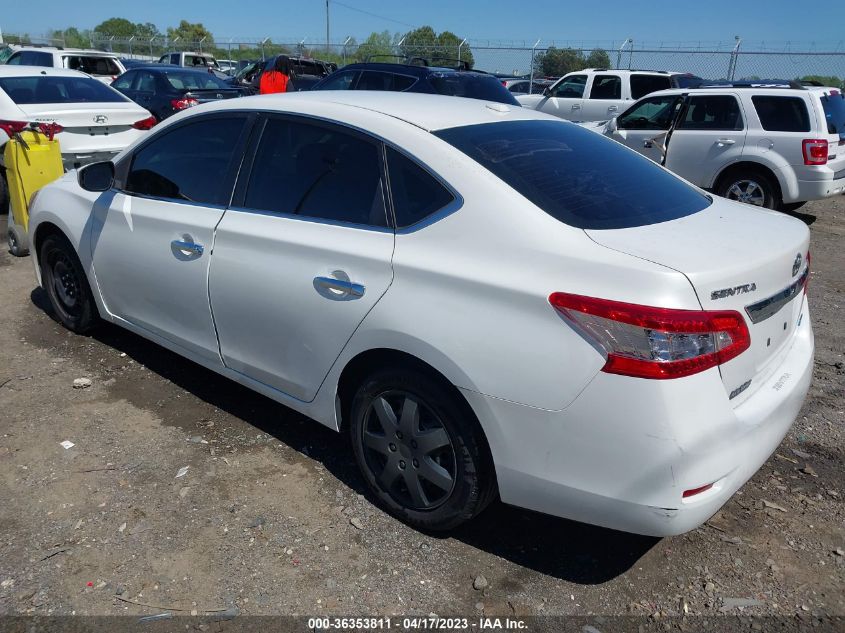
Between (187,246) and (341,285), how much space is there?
3.66 feet

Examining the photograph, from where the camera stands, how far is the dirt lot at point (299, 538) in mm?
2672

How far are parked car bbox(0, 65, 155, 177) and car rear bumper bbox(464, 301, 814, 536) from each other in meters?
6.90

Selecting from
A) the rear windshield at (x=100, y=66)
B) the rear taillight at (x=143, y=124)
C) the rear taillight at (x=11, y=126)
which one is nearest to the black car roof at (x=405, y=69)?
the rear taillight at (x=143, y=124)

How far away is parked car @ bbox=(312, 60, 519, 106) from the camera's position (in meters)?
9.40

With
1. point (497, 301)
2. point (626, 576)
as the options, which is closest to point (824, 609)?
point (626, 576)

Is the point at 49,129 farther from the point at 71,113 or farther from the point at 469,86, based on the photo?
the point at 469,86

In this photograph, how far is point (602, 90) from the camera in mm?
14828

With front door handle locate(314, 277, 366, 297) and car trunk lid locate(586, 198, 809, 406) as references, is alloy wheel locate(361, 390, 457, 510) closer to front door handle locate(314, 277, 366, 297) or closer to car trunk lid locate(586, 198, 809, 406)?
front door handle locate(314, 277, 366, 297)

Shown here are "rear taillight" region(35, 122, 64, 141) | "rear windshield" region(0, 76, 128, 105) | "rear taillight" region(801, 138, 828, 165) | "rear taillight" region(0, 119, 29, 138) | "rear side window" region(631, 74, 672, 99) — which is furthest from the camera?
"rear side window" region(631, 74, 672, 99)

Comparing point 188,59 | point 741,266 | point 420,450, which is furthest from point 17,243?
point 188,59

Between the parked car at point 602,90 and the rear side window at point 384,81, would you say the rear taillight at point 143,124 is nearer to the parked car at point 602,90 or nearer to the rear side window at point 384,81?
the rear side window at point 384,81

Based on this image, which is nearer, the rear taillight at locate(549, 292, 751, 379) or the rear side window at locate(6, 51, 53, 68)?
the rear taillight at locate(549, 292, 751, 379)

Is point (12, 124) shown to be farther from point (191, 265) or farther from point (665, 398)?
point (665, 398)

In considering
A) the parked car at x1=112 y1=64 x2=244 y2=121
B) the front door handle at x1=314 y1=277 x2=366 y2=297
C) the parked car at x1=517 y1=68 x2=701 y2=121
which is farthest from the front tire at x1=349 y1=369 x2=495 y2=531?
the parked car at x1=517 y1=68 x2=701 y2=121
